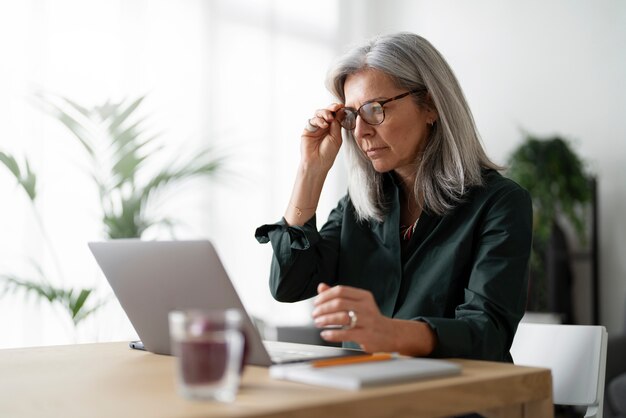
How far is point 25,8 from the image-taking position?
3.64 meters

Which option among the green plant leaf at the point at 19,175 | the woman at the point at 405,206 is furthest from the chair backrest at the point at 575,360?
the green plant leaf at the point at 19,175

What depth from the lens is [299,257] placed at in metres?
1.75

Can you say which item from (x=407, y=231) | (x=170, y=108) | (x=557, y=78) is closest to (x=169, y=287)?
(x=407, y=231)

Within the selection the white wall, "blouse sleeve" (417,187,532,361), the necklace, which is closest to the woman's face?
the necklace

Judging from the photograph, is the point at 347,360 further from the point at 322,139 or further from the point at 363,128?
the point at 322,139

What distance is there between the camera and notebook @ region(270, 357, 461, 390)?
2.93 ft

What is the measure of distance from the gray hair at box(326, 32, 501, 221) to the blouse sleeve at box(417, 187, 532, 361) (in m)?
0.15

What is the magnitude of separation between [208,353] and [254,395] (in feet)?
0.37

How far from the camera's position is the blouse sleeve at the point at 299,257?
5.67 feet

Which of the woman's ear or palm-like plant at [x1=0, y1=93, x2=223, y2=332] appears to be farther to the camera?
palm-like plant at [x1=0, y1=93, x2=223, y2=332]

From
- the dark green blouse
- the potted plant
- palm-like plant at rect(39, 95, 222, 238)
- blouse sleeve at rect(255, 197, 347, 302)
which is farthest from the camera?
the potted plant

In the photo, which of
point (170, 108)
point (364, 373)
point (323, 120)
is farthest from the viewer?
point (170, 108)

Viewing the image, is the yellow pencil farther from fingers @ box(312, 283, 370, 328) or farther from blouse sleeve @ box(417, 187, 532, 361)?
blouse sleeve @ box(417, 187, 532, 361)

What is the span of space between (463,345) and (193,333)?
0.62 metres
